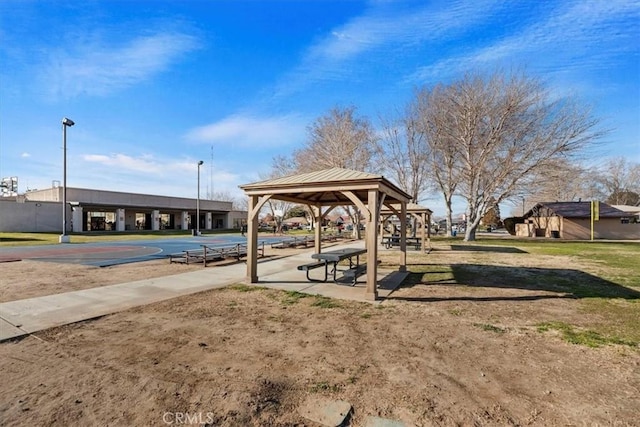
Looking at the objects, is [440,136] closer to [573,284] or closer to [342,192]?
[573,284]

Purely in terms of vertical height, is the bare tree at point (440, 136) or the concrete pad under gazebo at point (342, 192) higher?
the bare tree at point (440, 136)

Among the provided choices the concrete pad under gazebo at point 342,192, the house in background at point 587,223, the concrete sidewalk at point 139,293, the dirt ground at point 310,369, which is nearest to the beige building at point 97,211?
the concrete sidewalk at point 139,293

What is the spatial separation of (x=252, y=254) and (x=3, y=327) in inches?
208

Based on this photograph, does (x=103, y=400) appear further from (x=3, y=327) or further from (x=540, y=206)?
(x=540, y=206)

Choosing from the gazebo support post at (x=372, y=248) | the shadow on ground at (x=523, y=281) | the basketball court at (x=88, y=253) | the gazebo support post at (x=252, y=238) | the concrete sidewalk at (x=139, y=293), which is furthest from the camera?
the basketball court at (x=88, y=253)

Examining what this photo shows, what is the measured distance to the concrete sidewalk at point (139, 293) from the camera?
561 centimetres

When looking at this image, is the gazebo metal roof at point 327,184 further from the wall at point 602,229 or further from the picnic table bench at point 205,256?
the wall at point 602,229

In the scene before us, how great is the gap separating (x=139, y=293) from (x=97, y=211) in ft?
135

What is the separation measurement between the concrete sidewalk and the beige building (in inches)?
1338

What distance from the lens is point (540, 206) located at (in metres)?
39.0

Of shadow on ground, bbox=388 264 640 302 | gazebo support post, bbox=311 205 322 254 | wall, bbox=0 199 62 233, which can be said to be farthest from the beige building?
shadow on ground, bbox=388 264 640 302

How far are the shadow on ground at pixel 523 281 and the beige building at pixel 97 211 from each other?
39.1m

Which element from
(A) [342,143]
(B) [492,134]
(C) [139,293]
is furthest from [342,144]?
(C) [139,293]

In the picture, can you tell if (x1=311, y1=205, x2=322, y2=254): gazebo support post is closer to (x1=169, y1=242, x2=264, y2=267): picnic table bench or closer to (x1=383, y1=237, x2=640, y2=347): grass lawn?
(x1=383, y1=237, x2=640, y2=347): grass lawn
